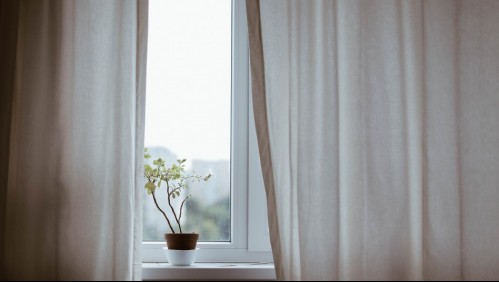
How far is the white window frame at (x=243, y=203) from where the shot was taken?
2.43 metres

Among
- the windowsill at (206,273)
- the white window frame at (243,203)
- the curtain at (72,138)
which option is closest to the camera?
the curtain at (72,138)

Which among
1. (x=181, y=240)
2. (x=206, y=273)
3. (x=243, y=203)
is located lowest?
(x=206, y=273)

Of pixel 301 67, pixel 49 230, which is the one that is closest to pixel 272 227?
pixel 301 67

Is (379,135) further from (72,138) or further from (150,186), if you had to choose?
(72,138)

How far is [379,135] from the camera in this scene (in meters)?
2.21

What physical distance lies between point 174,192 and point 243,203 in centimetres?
29

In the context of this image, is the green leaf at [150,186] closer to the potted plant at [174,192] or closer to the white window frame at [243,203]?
the potted plant at [174,192]

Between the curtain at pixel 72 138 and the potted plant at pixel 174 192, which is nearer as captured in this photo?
the curtain at pixel 72 138

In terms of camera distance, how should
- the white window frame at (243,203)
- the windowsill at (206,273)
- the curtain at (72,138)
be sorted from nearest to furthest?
the curtain at (72,138) < the windowsill at (206,273) < the white window frame at (243,203)

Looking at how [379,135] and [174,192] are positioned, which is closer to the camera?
[379,135]

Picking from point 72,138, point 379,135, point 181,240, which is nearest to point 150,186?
point 181,240

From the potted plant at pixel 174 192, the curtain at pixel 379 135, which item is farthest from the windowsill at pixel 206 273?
the curtain at pixel 379 135

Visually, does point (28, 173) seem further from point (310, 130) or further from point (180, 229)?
point (310, 130)

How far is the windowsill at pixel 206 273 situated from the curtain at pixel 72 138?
0.42 feet
